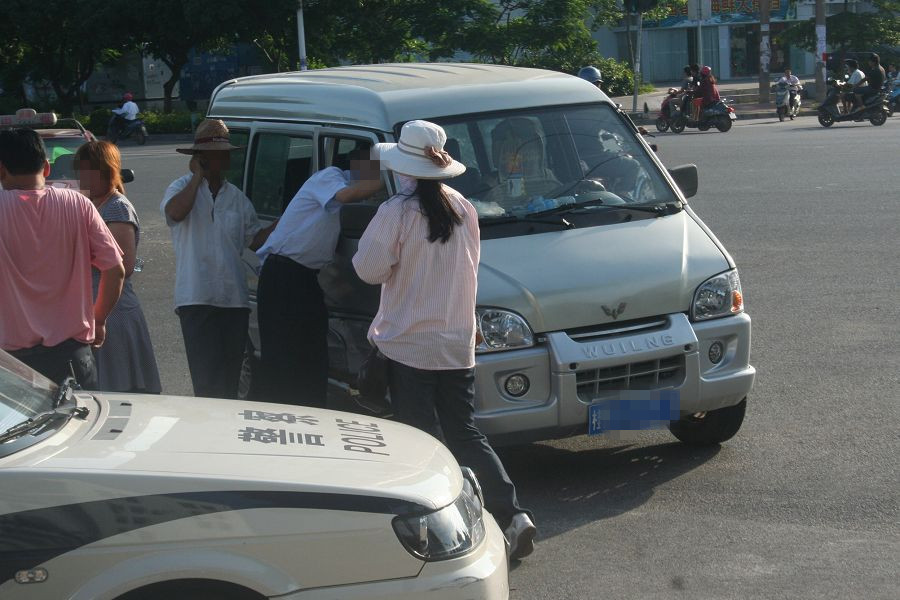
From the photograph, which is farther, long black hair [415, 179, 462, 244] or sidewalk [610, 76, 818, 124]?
sidewalk [610, 76, 818, 124]

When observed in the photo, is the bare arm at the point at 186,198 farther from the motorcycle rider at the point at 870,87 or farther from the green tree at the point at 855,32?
the green tree at the point at 855,32

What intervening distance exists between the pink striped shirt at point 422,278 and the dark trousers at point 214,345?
148 centimetres

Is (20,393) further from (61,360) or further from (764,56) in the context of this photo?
(764,56)

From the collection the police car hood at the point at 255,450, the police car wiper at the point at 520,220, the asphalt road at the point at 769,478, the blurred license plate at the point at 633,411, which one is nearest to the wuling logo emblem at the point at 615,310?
the blurred license plate at the point at 633,411

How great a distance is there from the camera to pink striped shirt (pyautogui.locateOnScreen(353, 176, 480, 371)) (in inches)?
187

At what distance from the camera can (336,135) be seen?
20.7 ft

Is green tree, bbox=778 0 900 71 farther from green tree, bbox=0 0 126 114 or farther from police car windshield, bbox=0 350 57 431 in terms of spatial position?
police car windshield, bbox=0 350 57 431

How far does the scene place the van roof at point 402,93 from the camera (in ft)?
20.1

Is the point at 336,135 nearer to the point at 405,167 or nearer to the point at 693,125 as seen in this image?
the point at 405,167

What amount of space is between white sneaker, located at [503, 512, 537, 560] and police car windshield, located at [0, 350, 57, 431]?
6.20ft

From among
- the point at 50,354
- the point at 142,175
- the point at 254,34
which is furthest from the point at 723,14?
the point at 50,354

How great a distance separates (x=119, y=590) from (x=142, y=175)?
21.3 meters

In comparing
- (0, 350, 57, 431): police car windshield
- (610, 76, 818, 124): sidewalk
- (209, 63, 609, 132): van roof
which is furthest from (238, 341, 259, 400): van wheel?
(610, 76, 818, 124): sidewalk

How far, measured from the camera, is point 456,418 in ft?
16.0
